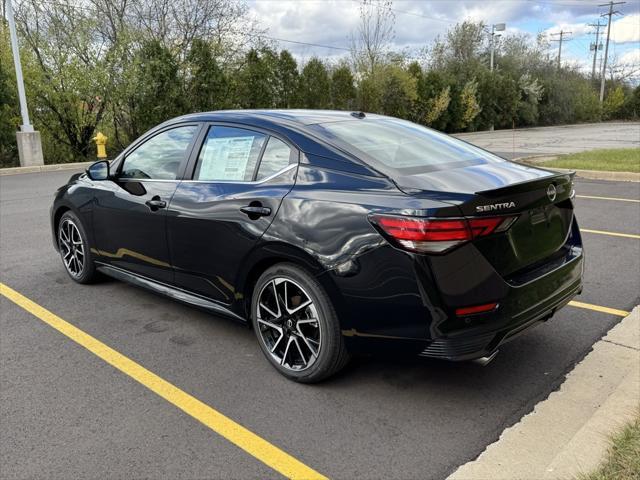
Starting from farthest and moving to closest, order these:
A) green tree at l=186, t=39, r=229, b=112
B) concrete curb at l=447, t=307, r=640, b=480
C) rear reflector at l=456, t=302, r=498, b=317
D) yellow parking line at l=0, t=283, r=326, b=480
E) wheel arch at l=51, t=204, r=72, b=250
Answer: green tree at l=186, t=39, r=229, b=112, wheel arch at l=51, t=204, r=72, b=250, rear reflector at l=456, t=302, r=498, b=317, yellow parking line at l=0, t=283, r=326, b=480, concrete curb at l=447, t=307, r=640, b=480

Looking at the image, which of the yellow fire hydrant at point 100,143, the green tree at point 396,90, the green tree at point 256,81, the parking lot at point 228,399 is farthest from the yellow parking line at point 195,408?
the green tree at point 396,90

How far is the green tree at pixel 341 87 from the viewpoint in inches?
1136

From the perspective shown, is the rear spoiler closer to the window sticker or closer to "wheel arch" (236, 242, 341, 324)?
"wheel arch" (236, 242, 341, 324)

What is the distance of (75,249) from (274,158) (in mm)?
2626

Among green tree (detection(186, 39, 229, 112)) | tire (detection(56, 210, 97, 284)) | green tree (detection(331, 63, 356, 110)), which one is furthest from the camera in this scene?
green tree (detection(331, 63, 356, 110))

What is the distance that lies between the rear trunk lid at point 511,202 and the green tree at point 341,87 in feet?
86.4

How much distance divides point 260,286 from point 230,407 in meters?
0.72

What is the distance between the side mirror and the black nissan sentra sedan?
0.43 meters

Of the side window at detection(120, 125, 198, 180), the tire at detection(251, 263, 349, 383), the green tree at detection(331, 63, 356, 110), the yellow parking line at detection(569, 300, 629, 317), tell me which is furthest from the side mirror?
the green tree at detection(331, 63, 356, 110)

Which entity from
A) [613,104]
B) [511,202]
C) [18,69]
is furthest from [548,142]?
[613,104]

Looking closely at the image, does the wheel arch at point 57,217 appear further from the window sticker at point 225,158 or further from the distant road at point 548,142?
the distant road at point 548,142

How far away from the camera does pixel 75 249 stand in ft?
16.9

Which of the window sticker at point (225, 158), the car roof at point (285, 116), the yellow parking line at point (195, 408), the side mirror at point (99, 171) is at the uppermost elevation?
the car roof at point (285, 116)

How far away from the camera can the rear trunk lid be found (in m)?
2.78
